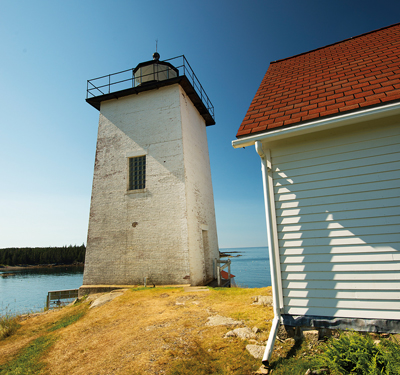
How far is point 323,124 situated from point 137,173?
8.35m

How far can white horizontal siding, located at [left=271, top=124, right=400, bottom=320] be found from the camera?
3336 mm

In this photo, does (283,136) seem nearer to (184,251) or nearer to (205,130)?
(184,251)

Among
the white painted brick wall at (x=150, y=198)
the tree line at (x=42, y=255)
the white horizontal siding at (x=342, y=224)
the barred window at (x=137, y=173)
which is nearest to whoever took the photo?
the white horizontal siding at (x=342, y=224)

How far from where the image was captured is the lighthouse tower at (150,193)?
930cm

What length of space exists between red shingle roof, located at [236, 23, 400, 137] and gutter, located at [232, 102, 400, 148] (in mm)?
102

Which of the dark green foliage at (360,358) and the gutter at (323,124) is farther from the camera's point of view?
the gutter at (323,124)

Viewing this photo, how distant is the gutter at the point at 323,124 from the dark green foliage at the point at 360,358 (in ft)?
9.53

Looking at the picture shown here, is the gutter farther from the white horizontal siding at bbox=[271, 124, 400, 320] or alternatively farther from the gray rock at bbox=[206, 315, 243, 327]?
the gray rock at bbox=[206, 315, 243, 327]

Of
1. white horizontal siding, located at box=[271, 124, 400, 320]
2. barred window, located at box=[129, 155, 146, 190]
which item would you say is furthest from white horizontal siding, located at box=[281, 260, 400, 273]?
barred window, located at box=[129, 155, 146, 190]

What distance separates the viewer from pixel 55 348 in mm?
4625

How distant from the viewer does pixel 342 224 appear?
3.60 m

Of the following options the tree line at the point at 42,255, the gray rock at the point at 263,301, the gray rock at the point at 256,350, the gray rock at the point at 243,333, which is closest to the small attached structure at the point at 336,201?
the gray rock at the point at 256,350

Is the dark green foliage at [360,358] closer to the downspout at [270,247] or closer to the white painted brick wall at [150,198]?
the downspout at [270,247]

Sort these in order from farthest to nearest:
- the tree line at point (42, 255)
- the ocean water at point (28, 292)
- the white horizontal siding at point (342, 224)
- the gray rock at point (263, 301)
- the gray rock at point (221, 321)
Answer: the tree line at point (42, 255) → the ocean water at point (28, 292) → the gray rock at point (263, 301) → the gray rock at point (221, 321) → the white horizontal siding at point (342, 224)
